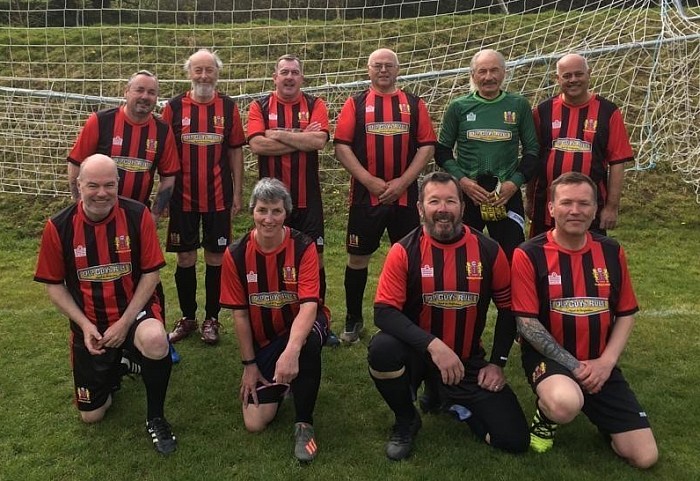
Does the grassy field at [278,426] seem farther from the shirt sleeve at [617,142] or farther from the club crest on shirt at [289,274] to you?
the shirt sleeve at [617,142]

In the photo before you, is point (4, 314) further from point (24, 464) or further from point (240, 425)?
point (240, 425)

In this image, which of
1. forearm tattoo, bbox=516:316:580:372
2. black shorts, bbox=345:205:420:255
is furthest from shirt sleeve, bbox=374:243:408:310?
black shorts, bbox=345:205:420:255

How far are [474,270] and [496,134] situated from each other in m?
1.09

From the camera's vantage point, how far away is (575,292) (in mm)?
2803

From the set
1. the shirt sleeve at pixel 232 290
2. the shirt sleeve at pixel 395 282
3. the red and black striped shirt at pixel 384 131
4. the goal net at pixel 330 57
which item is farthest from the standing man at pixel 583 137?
the goal net at pixel 330 57

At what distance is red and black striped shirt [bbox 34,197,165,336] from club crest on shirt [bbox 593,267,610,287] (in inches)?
81.8

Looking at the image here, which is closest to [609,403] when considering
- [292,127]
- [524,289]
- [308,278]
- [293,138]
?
[524,289]

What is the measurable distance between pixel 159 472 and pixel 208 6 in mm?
13590

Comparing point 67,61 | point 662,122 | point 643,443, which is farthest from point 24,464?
point 67,61

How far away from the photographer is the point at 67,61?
10773 millimetres

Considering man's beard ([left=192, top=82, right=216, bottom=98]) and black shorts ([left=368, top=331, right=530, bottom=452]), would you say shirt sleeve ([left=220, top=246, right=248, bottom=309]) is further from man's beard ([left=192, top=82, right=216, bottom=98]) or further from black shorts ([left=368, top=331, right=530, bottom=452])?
man's beard ([left=192, top=82, right=216, bottom=98])

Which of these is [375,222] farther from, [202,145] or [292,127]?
[202,145]

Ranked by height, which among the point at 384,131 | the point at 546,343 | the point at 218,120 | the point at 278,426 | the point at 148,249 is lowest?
the point at 278,426

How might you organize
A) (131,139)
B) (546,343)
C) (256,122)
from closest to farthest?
(546,343)
(131,139)
(256,122)
